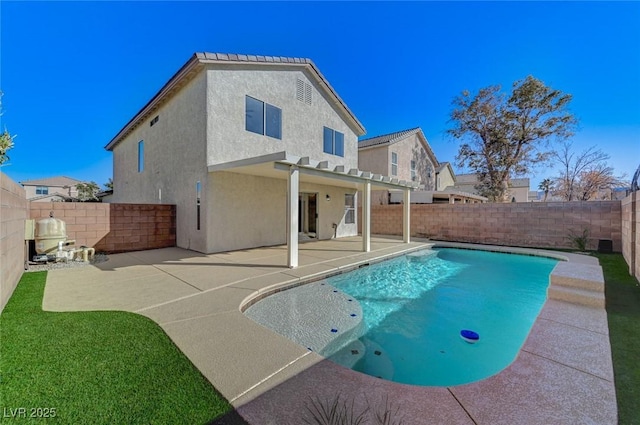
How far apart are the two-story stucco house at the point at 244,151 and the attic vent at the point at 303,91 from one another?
5 centimetres

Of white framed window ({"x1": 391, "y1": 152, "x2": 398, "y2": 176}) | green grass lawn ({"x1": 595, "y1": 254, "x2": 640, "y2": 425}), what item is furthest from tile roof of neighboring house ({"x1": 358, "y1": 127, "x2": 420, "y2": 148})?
green grass lawn ({"x1": 595, "y1": 254, "x2": 640, "y2": 425})

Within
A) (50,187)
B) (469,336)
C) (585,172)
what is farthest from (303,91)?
(50,187)

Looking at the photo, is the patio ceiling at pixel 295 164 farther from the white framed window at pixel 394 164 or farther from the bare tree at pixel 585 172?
the bare tree at pixel 585 172

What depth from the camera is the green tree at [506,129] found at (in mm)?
20703

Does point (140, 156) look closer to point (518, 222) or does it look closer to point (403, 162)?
point (403, 162)

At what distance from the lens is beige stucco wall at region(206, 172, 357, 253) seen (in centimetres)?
1012

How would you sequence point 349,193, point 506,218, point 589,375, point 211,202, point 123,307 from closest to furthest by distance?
point 589,375 → point 123,307 → point 211,202 → point 506,218 → point 349,193

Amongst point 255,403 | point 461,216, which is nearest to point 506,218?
point 461,216

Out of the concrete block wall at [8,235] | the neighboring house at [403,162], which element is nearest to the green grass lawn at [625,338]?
the concrete block wall at [8,235]

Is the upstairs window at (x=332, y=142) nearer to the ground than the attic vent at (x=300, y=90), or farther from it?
nearer to the ground

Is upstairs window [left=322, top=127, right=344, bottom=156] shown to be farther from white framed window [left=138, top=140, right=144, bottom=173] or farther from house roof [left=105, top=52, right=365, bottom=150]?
white framed window [left=138, top=140, right=144, bottom=173]

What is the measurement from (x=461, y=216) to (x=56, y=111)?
112ft

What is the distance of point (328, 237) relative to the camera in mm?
15305

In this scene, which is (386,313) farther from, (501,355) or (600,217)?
(600,217)
